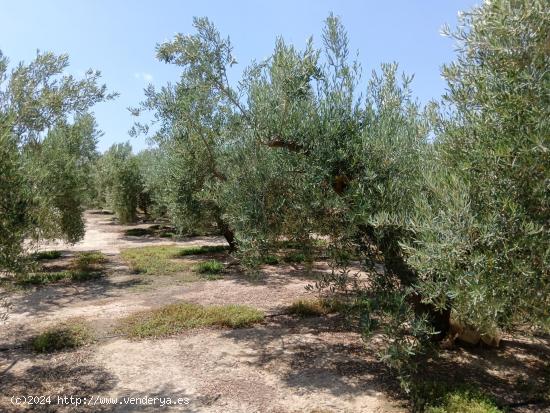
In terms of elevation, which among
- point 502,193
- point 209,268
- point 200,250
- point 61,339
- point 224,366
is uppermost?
point 502,193

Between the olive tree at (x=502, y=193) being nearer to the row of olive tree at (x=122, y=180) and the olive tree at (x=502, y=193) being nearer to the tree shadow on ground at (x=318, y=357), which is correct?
the tree shadow on ground at (x=318, y=357)

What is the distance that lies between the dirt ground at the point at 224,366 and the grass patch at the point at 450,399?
18.3 inches

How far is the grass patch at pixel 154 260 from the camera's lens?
20.9 meters

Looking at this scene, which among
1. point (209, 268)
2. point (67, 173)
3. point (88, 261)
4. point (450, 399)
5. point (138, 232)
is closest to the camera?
point (450, 399)

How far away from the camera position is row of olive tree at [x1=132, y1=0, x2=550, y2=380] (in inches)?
216

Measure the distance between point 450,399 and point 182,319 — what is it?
7.95 meters

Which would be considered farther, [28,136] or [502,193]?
[28,136]

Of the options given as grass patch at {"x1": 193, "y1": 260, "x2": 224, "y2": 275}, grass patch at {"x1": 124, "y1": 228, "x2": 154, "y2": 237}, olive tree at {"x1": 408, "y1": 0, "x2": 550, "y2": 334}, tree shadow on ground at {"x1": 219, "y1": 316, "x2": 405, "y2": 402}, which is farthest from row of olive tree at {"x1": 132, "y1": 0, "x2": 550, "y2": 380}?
grass patch at {"x1": 124, "y1": 228, "x2": 154, "y2": 237}

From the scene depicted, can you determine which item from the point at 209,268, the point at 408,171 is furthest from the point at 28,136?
the point at 209,268

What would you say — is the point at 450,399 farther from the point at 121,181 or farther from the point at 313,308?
the point at 121,181

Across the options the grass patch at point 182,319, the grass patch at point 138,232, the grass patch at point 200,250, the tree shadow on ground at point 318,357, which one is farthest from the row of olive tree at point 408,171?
the grass patch at point 138,232

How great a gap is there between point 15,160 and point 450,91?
7.62m

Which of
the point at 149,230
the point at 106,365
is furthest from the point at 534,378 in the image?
the point at 149,230

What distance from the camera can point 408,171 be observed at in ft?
25.7
